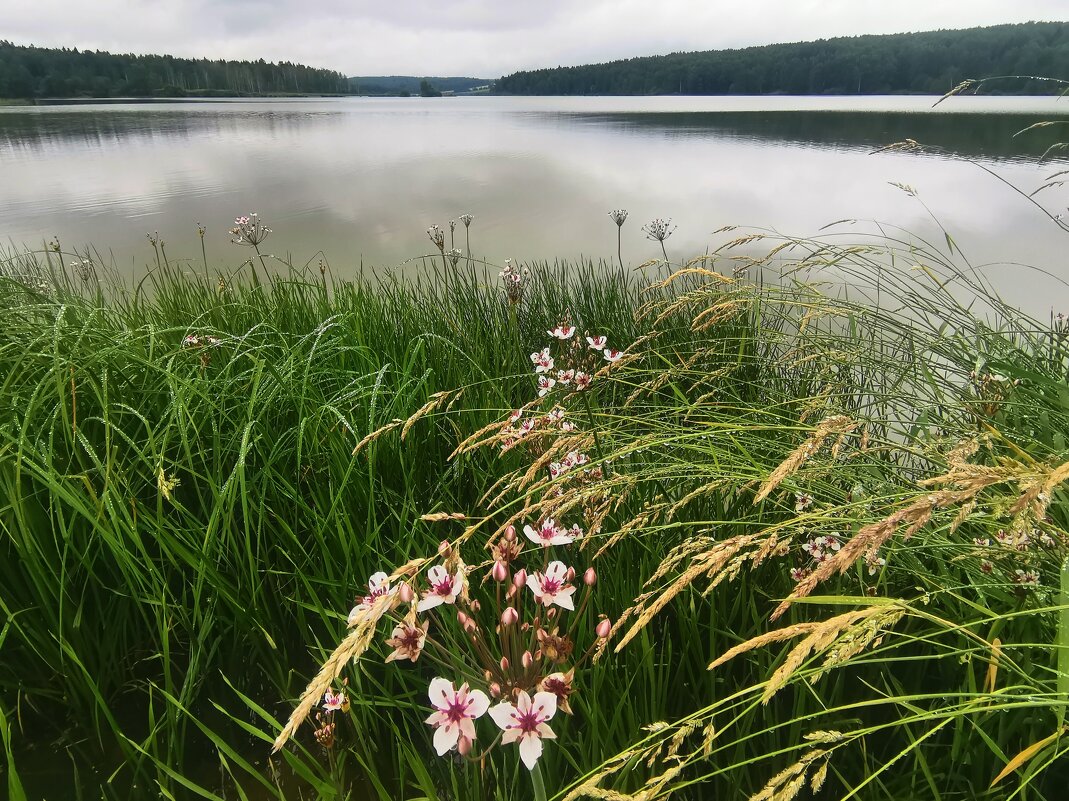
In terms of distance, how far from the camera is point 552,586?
3.16 ft

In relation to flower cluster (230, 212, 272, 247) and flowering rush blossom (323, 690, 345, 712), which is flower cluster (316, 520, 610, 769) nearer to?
flowering rush blossom (323, 690, 345, 712)

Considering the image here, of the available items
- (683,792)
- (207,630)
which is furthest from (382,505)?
(683,792)

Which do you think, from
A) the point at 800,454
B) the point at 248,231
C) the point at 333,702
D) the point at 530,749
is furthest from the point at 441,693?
the point at 248,231

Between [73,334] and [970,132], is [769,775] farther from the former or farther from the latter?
[970,132]

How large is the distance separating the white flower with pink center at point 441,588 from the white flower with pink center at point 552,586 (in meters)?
0.13

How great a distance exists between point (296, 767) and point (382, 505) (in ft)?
3.10

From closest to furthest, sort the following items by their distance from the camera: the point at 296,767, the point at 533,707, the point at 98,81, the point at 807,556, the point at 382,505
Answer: the point at 533,707 → the point at 296,767 → the point at 807,556 → the point at 382,505 → the point at 98,81

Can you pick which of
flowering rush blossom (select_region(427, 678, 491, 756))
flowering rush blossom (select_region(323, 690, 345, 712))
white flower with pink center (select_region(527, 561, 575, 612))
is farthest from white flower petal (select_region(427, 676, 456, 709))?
flowering rush blossom (select_region(323, 690, 345, 712))

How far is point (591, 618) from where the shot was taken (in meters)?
1.47

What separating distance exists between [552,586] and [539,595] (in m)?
0.04

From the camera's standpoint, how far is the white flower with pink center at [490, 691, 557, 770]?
74cm

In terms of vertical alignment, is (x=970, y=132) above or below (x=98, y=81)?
below

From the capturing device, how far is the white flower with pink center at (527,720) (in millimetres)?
739

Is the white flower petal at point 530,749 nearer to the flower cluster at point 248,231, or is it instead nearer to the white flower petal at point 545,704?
the white flower petal at point 545,704
